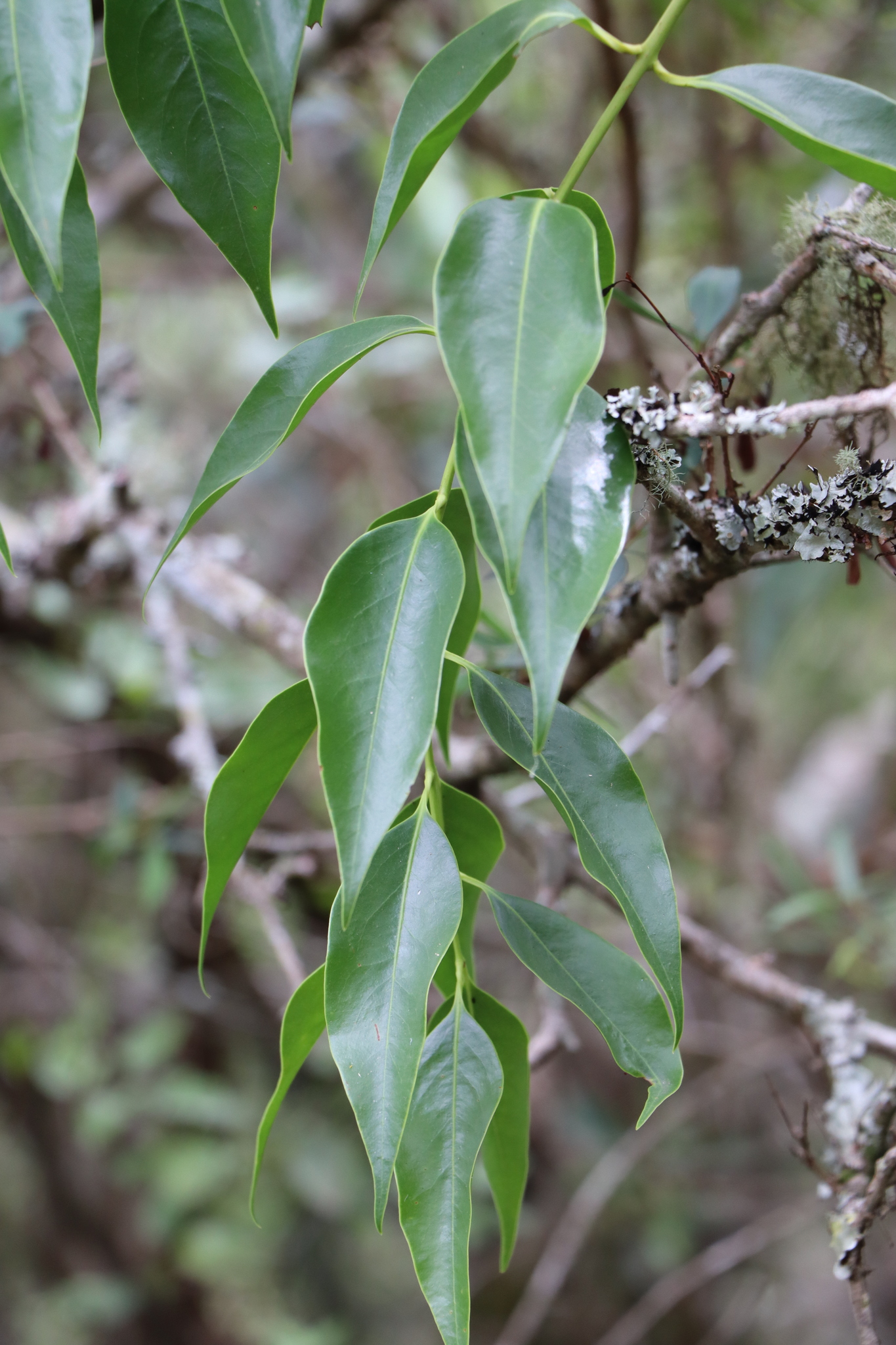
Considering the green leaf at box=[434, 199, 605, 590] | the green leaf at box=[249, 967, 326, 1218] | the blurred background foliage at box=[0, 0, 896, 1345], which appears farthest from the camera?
the blurred background foliage at box=[0, 0, 896, 1345]

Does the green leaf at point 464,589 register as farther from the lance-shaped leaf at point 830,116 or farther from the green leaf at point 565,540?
the lance-shaped leaf at point 830,116

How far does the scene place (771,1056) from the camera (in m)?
1.18

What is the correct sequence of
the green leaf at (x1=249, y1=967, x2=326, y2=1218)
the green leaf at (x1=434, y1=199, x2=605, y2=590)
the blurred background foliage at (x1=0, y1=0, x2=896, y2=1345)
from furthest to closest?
1. the blurred background foliage at (x1=0, y1=0, x2=896, y2=1345)
2. the green leaf at (x1=249, y1=967, x2=326, y2=1218)
3. the green leaf at (x1=434, y1=199, x2=605, y2=590)

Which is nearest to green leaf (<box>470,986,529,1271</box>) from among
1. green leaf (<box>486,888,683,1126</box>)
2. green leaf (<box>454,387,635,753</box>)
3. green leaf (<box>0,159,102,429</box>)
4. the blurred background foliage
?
green leaf (<box>486,888,683,1126</box>)

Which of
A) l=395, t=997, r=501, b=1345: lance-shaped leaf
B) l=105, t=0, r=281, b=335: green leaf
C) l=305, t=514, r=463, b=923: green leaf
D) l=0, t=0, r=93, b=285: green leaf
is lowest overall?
l=395, t=997, r=501, b=1345: lance-shaped leaf

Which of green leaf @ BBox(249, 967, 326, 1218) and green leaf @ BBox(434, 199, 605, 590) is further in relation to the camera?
green leaf @ BBox(249, 967, 326, 1218)

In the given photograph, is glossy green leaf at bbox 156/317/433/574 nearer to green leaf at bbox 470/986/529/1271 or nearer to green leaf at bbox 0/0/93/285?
green leaf at bbox 0/0/93/285

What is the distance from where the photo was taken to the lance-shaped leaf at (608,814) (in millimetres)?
292

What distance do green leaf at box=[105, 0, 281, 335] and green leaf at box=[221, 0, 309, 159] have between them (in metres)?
0.05

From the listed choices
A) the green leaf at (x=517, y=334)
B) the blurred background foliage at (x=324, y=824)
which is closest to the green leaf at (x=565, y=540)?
the green leaf at (x=517, y=334)

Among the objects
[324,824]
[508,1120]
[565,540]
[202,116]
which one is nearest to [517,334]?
[565,540]

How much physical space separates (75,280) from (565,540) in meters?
0.21

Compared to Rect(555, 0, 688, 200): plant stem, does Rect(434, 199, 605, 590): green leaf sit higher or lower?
lower

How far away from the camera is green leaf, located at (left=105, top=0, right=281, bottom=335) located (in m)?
0.32
